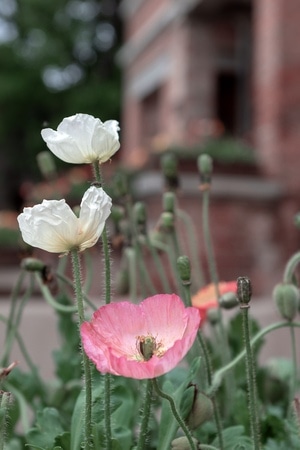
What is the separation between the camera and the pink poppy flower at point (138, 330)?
52cm

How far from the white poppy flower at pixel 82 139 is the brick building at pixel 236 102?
4541mm

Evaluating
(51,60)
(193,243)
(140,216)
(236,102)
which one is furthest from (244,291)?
(51,60)

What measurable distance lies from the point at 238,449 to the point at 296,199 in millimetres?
4875

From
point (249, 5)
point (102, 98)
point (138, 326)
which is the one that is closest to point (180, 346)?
point (138, 326)

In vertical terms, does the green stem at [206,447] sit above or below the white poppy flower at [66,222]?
below

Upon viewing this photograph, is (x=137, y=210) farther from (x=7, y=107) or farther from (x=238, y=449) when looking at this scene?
(x=7, y=107)

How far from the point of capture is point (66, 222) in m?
0.57

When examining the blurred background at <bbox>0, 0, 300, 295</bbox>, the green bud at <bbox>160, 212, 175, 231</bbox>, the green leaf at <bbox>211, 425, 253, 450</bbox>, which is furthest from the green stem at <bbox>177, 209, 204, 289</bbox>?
the blurred background at <bbox>0, 0, 300, 295</bbox>

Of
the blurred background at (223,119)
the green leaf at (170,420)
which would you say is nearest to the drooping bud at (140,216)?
the green leaf at (170,420)

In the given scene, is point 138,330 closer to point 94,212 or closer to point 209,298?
point 94,212

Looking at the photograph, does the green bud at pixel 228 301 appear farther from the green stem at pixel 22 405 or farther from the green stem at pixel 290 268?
the green stem at pixel 22 405

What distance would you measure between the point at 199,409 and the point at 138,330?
0.14 meters

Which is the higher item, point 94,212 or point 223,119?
point 223,119

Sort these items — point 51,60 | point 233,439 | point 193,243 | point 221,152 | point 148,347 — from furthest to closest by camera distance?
point 51,60
point 221,152
point 193,243
point 233,439
point 148,347
